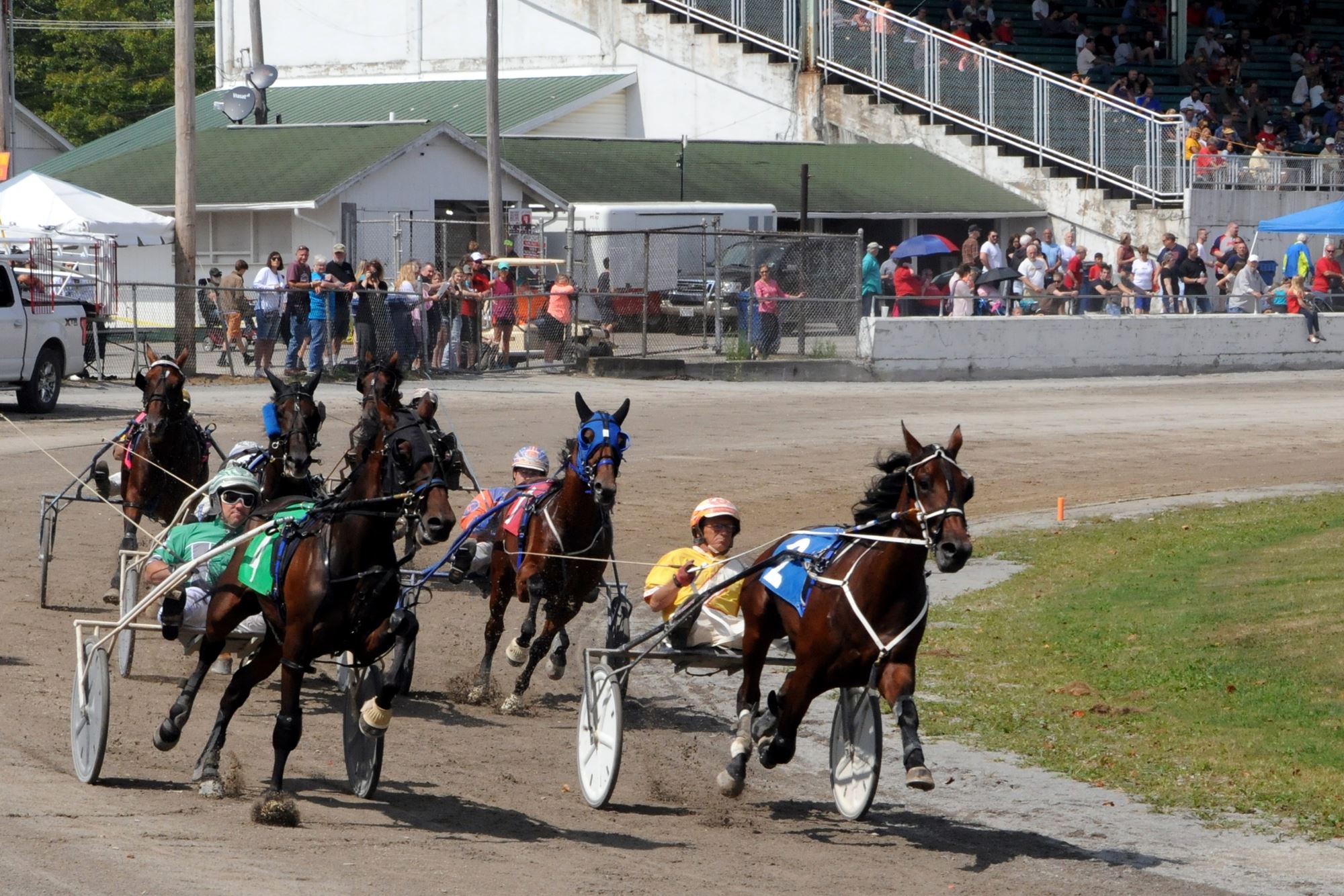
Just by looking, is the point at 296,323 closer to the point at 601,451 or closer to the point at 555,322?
the point at 555,322

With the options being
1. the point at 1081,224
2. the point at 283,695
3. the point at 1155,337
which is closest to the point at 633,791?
the point at 283,695

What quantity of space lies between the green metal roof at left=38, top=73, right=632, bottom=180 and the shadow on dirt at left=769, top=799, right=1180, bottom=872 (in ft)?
108

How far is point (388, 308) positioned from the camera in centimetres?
2625

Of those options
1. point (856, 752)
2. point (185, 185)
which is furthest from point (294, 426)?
point (185, 185)

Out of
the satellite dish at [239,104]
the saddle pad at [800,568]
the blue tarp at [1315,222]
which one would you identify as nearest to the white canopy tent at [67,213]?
the satellite dish at [239,104]

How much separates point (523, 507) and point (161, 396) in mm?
3281

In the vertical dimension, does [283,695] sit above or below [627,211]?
below

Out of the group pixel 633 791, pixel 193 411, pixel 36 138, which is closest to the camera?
pixel 633 791

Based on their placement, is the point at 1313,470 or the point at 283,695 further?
the point at 1313,470

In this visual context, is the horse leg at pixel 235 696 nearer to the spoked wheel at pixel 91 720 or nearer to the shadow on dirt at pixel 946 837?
the spoked wheel at pixel 91 720

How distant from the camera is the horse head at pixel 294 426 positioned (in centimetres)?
1090

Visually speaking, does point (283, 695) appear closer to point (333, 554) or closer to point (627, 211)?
point (333, 554)

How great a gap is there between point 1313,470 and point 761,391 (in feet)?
28.5

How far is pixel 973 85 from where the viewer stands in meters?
41.2
